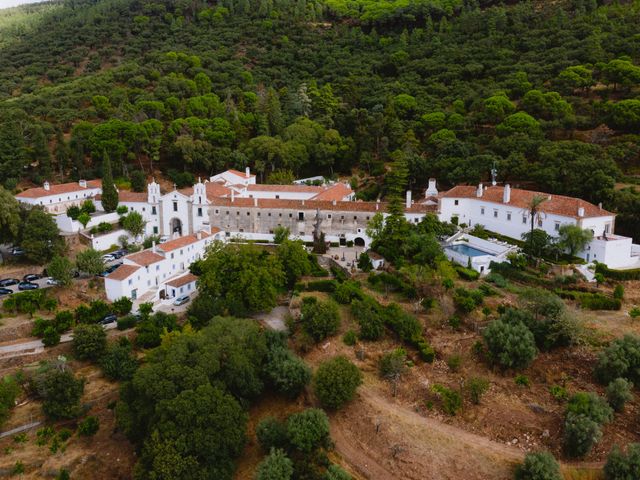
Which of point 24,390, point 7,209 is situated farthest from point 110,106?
point 24,390

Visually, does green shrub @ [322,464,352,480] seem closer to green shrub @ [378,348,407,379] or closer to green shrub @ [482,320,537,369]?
green shrub @ [378,348,407,379]

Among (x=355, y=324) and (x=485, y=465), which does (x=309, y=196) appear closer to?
(x=355, y=324)

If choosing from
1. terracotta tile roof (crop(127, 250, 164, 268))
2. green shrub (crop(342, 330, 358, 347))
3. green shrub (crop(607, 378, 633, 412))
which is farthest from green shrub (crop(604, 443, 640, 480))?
terracotta tile roof (crop(127, 250, 164, 268))

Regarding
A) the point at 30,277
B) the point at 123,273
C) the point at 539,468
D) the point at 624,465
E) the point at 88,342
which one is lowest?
the point at 539,468

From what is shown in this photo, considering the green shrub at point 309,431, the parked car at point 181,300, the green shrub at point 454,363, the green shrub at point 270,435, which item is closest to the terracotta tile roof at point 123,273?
the parked car at point 181,300

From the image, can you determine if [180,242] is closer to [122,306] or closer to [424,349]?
[122,306]

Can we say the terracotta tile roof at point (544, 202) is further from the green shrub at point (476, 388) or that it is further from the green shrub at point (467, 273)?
the green shrub at point (476, 388)

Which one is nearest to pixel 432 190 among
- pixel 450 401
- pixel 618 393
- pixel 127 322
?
pixel 450 401
